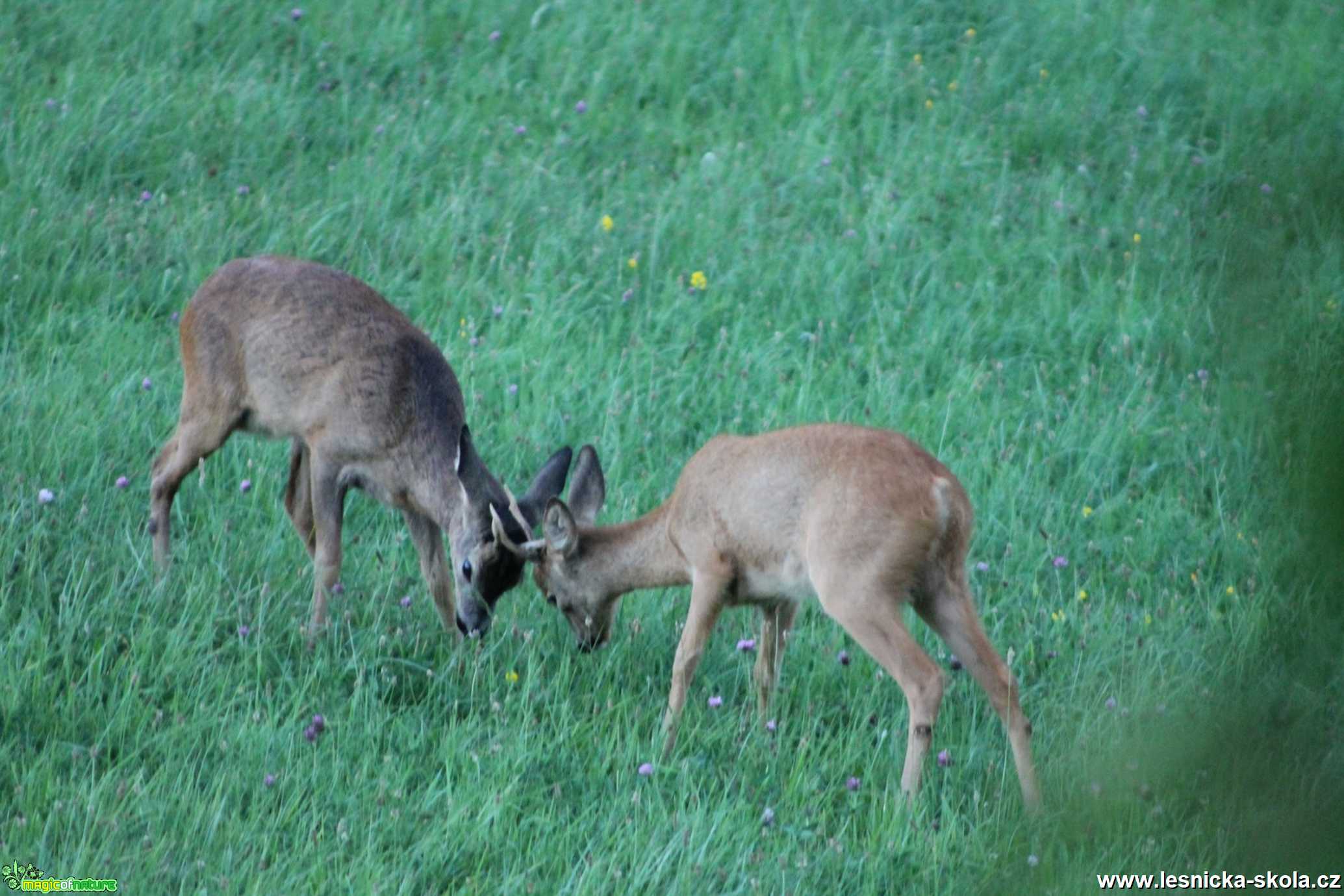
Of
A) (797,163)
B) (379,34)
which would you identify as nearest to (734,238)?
(797,163)

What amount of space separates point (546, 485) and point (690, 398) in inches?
69.9

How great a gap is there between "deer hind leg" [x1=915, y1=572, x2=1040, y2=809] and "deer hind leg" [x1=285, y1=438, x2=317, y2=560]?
2.79 meters

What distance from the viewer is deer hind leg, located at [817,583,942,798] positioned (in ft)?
18.0

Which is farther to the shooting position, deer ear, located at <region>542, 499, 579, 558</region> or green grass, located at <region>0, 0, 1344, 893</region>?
deer ear, located at <region>542, 499, 579, 558</region>

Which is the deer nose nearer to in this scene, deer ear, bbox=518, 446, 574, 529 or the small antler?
the small antler

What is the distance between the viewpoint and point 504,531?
645 cm

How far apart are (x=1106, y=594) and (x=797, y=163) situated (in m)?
4.51

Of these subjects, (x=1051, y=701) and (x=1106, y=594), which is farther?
(x=1106, y=594)

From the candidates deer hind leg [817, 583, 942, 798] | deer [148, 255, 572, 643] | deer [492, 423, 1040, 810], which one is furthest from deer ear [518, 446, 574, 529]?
deer hind leg [817, 583, 942, 798]

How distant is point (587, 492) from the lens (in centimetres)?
693

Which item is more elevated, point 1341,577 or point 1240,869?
point 1341,577

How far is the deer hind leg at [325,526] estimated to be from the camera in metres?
6.30

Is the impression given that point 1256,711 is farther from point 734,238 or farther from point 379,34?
point 379,34

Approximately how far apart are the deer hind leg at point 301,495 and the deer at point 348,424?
0.38 feet
